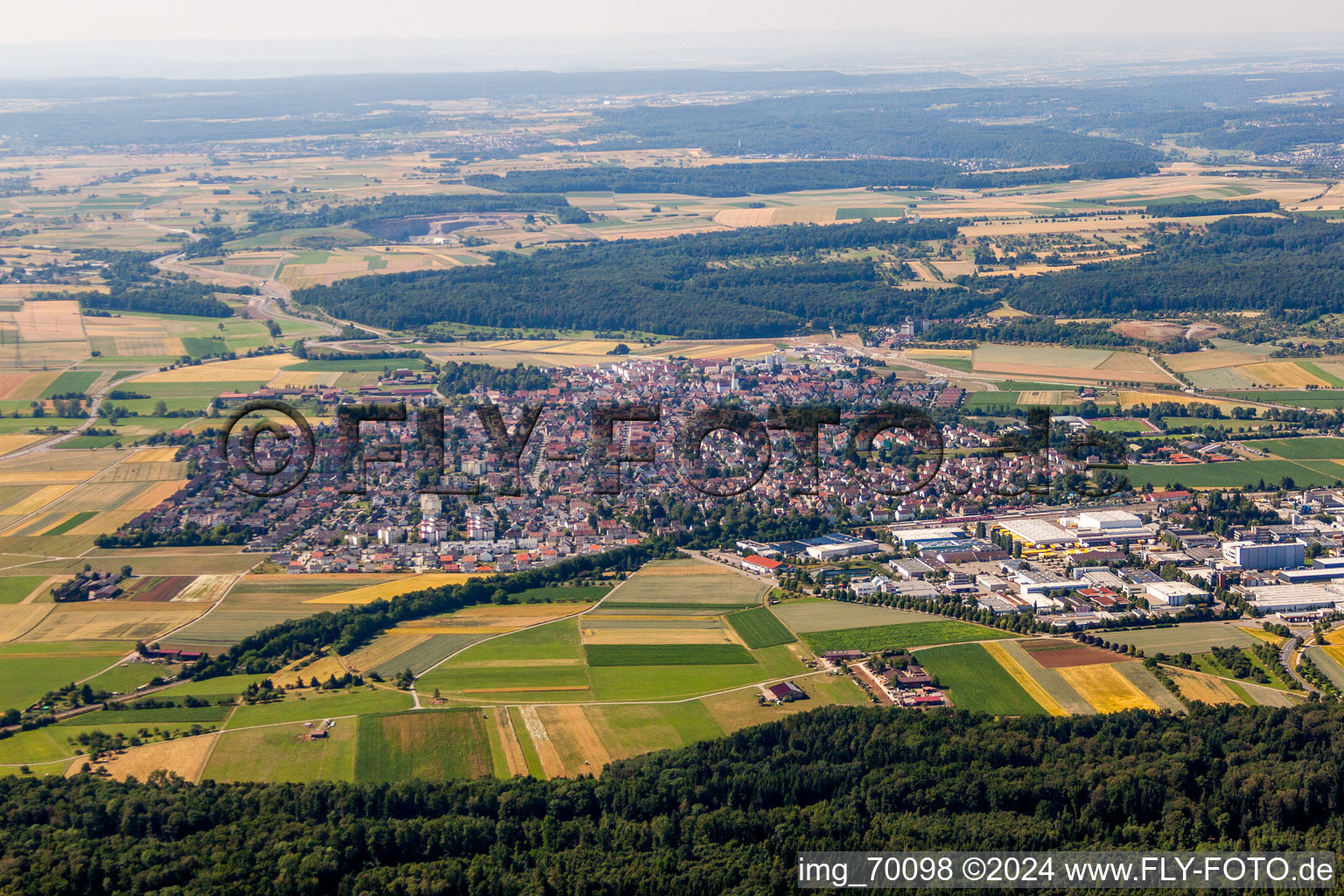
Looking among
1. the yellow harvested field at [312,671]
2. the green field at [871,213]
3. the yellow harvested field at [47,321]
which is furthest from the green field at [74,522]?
the green field at [871,213]

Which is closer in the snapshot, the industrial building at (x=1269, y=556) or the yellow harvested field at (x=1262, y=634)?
the yellow harvested field at (x=1262, y=634)

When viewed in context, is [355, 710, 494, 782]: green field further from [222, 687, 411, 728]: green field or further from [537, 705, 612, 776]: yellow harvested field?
[537, 705, 612, 776]: yellow harvested field

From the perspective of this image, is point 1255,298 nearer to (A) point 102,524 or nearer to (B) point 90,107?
(A) point 102,524

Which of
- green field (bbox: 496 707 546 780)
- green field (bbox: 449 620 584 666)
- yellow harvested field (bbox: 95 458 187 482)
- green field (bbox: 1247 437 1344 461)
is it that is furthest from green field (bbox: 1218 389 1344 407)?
yellow harvested field (bbox: 95 458 187 482)

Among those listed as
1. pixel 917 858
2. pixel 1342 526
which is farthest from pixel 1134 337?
pixel 917 858

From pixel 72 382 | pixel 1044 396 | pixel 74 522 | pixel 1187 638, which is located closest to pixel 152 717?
pixel 74 522

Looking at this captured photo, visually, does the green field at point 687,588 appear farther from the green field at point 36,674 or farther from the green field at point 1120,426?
the green field at point 1120,426
